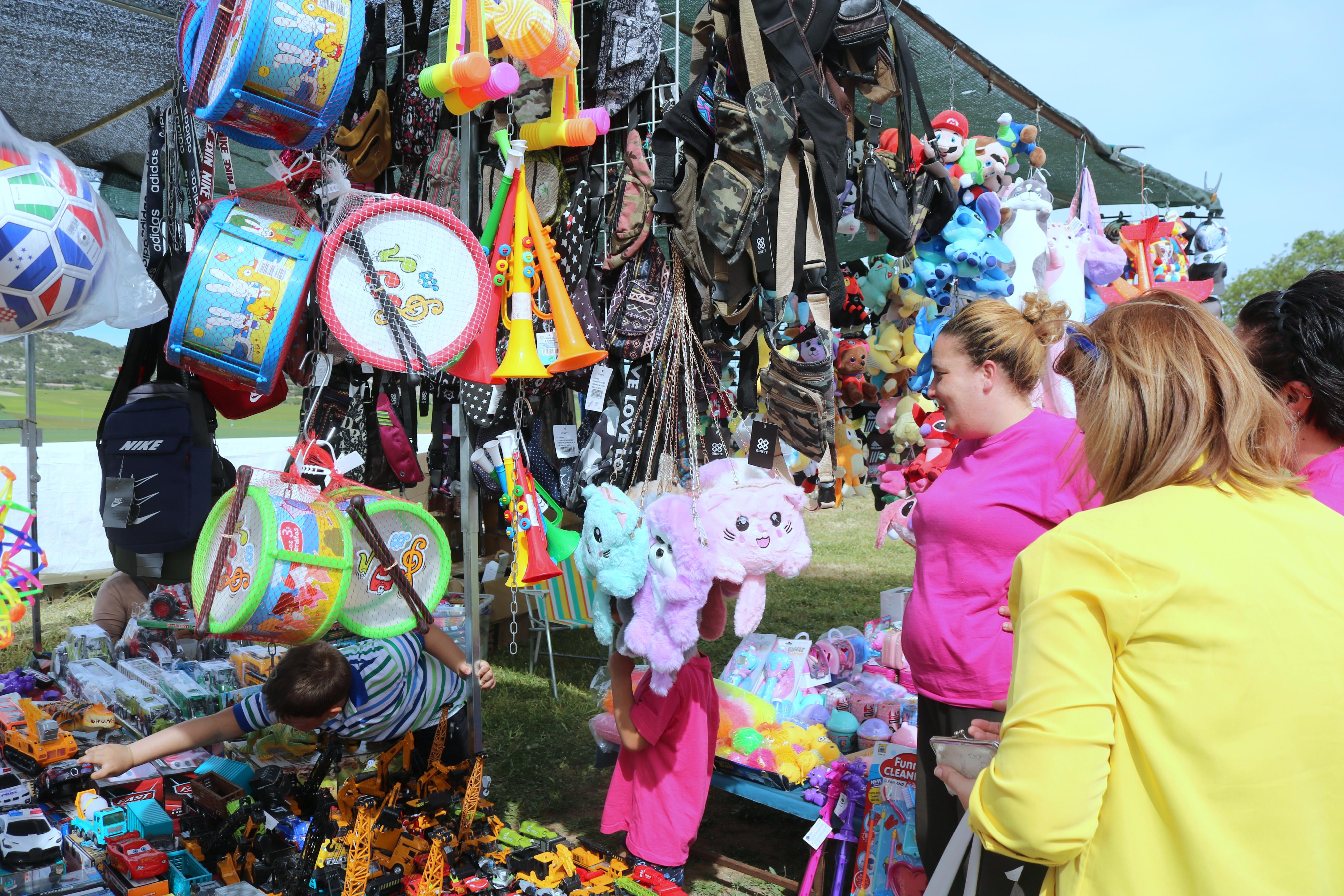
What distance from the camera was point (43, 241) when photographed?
176 cm

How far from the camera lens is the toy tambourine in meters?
2.24

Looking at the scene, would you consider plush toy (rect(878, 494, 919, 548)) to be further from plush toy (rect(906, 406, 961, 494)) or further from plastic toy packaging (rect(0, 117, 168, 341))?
plastic toy packaging (rect(0, 117, 168, 341))

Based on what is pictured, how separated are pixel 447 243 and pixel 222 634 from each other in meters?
1.15

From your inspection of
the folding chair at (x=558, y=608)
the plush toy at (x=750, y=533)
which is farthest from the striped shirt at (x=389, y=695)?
the folding chair at (x=558, y=608)

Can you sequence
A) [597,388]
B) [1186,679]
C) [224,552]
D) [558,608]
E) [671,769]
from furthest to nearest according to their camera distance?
[558,608], [597,388], [671,769], [224,552], [1186,679]

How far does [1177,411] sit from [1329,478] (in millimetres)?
958

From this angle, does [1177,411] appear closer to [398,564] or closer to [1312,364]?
[1312,364]

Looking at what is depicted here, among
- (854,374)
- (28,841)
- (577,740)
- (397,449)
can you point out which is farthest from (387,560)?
(577,740)

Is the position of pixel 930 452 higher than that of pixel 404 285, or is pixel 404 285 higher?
pixel 404 285

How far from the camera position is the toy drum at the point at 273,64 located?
1944 mm

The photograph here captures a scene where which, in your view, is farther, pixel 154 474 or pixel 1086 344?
pixel 154 474

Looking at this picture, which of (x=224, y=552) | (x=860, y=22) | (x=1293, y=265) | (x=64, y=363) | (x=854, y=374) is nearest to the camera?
(x=224, y=552)

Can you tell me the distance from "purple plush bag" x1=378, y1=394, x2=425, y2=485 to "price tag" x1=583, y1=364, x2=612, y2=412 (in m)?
0.92

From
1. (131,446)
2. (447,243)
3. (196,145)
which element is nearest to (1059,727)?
(447,243)
